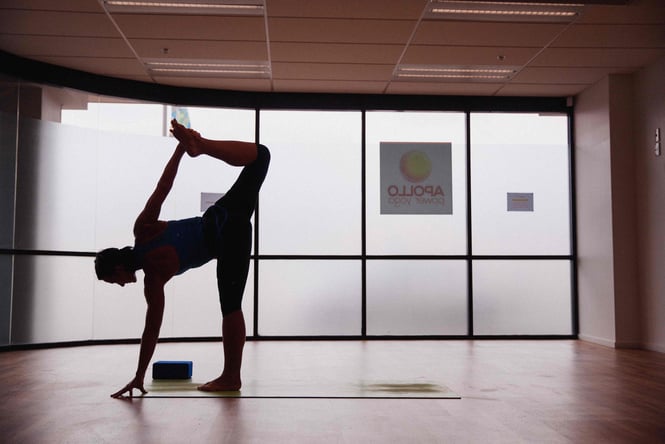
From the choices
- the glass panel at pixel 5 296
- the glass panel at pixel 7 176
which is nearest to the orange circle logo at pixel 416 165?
the glass panel at pixel 7 176

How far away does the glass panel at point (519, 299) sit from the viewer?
798cm

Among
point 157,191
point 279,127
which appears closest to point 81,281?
point 279,127

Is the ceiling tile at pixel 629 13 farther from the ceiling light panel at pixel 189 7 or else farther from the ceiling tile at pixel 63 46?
the ceiling tile at pixel 63 46

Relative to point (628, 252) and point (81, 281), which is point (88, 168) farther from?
point (628, 252)

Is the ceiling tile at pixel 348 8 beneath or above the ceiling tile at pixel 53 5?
above

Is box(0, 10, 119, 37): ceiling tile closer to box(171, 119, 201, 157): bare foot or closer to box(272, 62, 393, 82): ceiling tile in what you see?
box(272, 62, 393, 82): ceiling tile

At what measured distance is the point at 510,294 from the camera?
799 centimetres

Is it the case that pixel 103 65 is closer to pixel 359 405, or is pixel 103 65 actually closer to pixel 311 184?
pixel 311 184

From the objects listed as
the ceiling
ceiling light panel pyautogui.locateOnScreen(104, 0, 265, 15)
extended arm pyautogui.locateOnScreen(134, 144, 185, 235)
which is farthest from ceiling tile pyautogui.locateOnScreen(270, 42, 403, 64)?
extended arm pyautogui.locateOnScreen(134, 144, 185, 235)

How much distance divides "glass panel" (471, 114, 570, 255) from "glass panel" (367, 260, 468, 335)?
0.52 m

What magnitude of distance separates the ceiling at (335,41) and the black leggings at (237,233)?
196cm

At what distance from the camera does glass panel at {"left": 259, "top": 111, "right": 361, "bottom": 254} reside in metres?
7.86

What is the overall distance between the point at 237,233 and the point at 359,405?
4.04ft

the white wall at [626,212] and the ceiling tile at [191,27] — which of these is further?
the white wall at [626,212]
